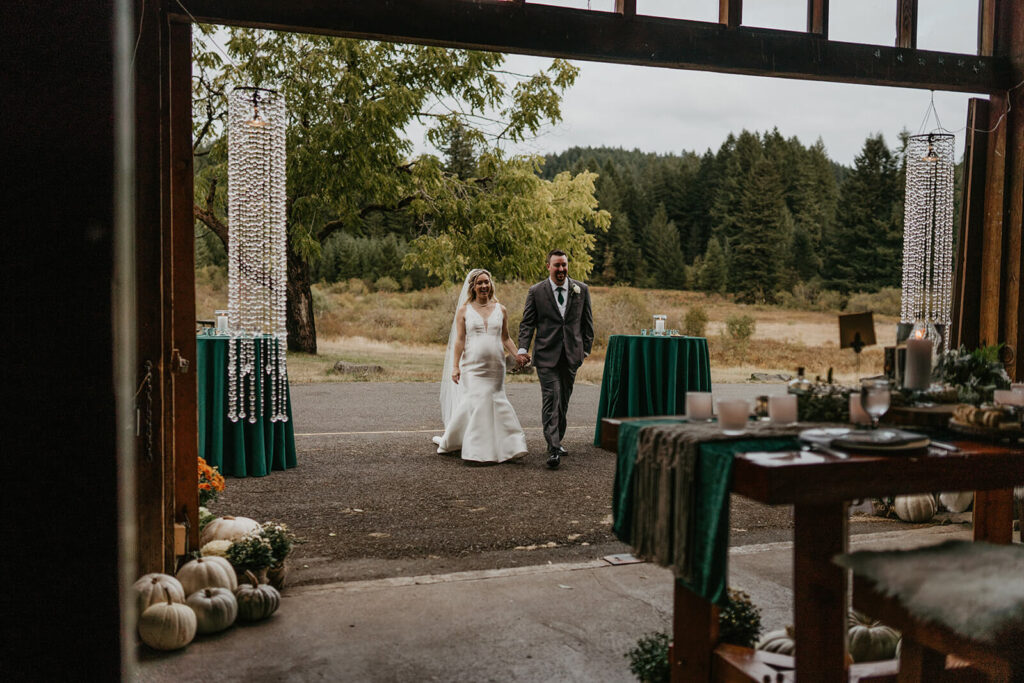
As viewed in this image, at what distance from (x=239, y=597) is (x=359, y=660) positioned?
578 millimetres

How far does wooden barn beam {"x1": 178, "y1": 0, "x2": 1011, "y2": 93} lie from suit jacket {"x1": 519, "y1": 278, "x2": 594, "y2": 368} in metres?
2.38

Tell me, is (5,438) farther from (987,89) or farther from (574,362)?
(574,362)

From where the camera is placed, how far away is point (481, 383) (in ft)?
18.8

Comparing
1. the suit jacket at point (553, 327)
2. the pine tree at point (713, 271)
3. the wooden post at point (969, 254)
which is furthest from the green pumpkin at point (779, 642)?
the pine tree at point (713, 271)

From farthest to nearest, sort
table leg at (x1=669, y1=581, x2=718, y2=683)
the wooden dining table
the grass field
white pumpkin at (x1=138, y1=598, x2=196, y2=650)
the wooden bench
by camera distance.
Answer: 1. the grass field
2. white pumpkin at (x1=138, y1=598, x2=196, y2=650)
3. table leg at (x1=669, y1=581, x2=718, y2=683)
4. the wooden dining table
5. the wooden bench

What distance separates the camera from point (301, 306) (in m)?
14.8

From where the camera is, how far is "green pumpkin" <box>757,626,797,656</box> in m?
2.16

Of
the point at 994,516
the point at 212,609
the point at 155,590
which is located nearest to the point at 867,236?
the point at 994,516

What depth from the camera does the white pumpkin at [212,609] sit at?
8.57 feet

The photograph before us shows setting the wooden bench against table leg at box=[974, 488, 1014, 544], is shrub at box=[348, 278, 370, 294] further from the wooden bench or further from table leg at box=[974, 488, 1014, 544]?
the wooden bench

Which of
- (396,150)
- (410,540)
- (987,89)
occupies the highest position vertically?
(396,150)

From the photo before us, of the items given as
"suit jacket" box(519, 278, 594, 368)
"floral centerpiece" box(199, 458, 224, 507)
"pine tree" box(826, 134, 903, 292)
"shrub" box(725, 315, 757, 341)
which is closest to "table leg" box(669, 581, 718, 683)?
"floral centerpiece" box(199, 458, 224, 507)

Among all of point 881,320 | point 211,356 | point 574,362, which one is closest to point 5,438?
point 211,356

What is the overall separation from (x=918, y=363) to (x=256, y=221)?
313 centimetres
